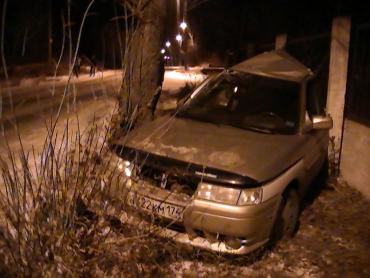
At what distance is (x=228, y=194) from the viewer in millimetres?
3756

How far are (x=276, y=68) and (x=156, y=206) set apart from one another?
247cm

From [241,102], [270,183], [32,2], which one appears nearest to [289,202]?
[270,183]

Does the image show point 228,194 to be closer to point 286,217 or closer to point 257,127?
point 286,217

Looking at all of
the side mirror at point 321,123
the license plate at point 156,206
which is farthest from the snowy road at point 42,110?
the side mirror at point 321,123

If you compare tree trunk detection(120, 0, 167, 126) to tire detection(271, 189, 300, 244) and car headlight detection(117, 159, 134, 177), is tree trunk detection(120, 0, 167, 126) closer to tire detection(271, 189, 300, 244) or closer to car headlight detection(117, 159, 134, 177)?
car headlight detection(117, 159, 134, 177)

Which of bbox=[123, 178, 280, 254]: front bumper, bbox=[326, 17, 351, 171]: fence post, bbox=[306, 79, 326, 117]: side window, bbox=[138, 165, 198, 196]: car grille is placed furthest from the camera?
bbox=[326, 17, 351, 171]: fence post

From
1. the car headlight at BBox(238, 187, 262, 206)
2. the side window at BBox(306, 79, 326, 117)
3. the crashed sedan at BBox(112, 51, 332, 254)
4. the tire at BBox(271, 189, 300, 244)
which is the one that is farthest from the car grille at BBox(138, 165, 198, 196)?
the side window at BBox(306, 79, 326, 117)

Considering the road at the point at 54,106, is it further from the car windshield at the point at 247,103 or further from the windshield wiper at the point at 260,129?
the windshield wiper at the point at 260,129

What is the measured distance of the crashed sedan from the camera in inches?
148

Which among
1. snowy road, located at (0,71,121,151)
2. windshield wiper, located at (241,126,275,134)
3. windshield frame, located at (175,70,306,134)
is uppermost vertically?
windshield frame, located at (175,70,306,134)

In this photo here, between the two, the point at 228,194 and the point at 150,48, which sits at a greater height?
the point at 150,48

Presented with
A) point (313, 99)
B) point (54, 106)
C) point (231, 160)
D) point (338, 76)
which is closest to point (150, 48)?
point (54, 106)

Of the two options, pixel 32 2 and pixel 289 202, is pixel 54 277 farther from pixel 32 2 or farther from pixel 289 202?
pixel 32 2

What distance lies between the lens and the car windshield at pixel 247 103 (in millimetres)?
4867
